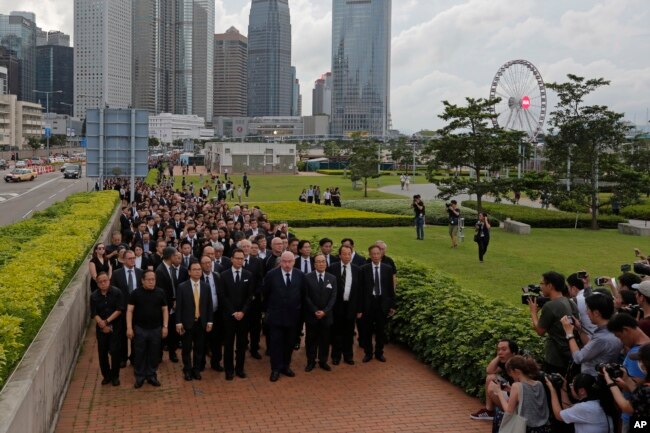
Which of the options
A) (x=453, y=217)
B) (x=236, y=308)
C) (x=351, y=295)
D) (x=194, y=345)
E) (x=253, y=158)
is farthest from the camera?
(x=253, y=158)

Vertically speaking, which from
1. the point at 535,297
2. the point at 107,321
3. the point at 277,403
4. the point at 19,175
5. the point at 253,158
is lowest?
the point at 277,403

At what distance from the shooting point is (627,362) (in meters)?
5.34

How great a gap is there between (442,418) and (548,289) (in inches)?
78.9

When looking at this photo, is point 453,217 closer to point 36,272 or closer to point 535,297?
point 535,297

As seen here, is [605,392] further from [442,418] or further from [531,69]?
[531,69]

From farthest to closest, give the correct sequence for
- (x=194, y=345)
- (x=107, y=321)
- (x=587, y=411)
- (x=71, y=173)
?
(x=71, y=173)
(x=194, y=345)
(x=107, y=321)
(x=587, y=411)

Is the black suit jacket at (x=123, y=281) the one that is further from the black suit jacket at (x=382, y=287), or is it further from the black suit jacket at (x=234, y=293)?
the black suit jacket at (x=382, y=287)

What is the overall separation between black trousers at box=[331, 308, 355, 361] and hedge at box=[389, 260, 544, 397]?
38.0 inches

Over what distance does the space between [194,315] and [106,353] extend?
1206 millimetres

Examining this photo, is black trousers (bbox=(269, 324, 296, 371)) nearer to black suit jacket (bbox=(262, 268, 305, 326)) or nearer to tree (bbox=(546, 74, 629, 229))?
black suit jacket (bbox=(262, 268, 305, 326))

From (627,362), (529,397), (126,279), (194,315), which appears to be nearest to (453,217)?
(126,279)

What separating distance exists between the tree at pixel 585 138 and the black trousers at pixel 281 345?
76.3 ft

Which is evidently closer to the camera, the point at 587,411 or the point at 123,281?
the point at 587,411

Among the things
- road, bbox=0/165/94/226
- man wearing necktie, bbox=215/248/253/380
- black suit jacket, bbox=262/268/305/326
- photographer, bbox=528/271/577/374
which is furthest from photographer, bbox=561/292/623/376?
road, bbox=0/165/94/226
